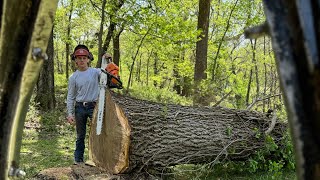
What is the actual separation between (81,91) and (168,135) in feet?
4.82

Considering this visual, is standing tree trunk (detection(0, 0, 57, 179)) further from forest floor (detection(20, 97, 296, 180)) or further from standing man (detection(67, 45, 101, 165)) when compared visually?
standing man (detection(67, 45, 101, 165))

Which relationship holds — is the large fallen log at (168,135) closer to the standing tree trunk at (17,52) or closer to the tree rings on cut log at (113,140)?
the tree rings on cut log at (113,140)

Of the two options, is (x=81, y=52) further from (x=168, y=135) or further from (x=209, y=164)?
(x=209, y=164)

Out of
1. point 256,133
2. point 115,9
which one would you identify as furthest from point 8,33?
point 115,9

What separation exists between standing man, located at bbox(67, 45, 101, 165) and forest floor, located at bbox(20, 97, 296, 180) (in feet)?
1.96

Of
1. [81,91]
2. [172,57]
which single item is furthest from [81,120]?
[172,57]

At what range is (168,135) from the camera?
5555mm

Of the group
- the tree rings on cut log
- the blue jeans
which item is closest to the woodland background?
the blue jeans

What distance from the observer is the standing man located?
19.2 ft

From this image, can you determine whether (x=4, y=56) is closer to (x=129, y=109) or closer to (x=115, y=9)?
(x=129, y=109)

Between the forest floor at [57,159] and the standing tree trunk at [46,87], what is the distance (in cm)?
39

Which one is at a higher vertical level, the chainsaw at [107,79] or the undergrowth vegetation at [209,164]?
the chainsaw at [107,79]

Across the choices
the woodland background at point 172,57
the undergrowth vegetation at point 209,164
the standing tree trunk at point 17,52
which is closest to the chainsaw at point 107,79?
the undergrowth vegetation at point 209,164

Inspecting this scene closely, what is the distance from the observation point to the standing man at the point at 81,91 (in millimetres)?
5844
